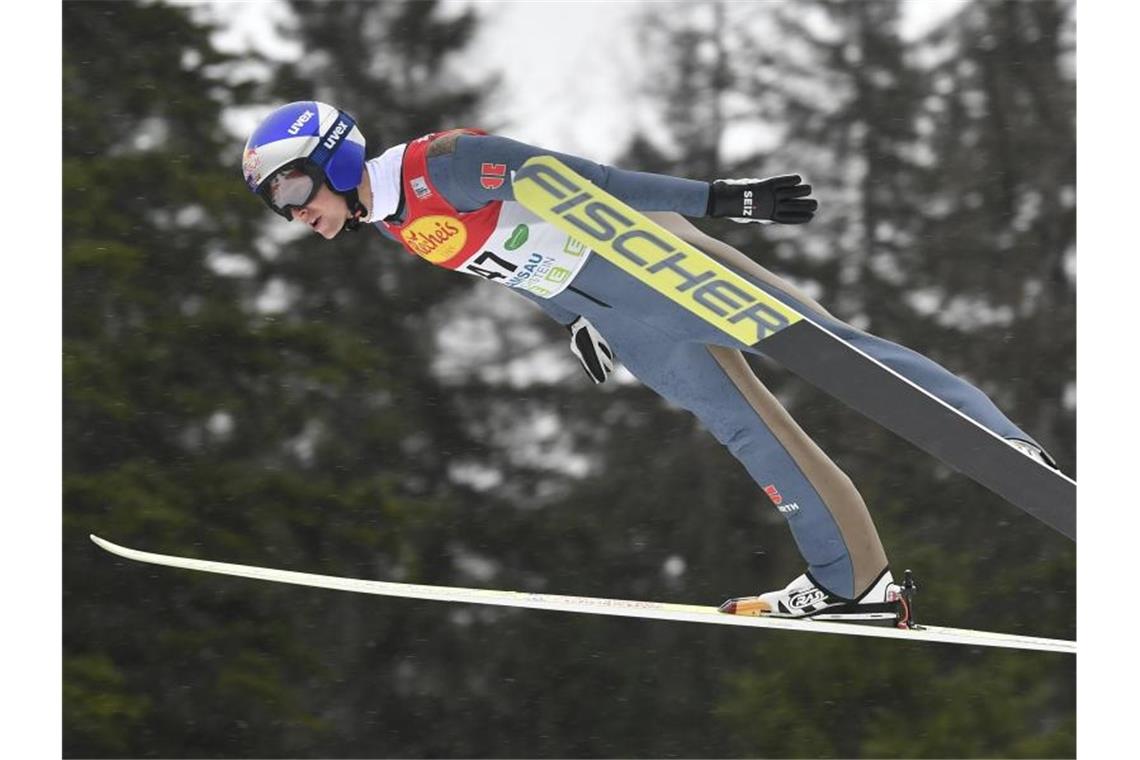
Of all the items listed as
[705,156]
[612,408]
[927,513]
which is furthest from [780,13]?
[927,513]

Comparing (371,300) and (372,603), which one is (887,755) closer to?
(372,603)

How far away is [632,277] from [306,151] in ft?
2.88

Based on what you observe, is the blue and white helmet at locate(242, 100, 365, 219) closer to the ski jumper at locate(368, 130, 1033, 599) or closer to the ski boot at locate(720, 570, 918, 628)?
the ski jumper at locate(368, 130, 1033, 599)

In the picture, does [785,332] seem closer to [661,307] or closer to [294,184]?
[661,307]

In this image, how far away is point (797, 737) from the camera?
768 cm

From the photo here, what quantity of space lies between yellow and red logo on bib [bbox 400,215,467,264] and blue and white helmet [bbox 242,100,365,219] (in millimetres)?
170

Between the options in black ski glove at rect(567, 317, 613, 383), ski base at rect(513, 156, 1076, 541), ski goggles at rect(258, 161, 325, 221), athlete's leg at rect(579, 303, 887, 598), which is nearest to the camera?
ski base at rect(513, 156, 1076, 541)

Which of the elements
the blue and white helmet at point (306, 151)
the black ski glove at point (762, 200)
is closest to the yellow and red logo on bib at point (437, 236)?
the blue and white helmet at point (306, 151)

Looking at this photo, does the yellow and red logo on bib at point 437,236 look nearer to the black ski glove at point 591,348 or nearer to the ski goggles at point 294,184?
the ski goggles at point 294,184

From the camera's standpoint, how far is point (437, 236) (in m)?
3.14

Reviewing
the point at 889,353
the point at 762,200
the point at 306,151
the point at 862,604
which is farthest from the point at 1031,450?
the point at 306,151

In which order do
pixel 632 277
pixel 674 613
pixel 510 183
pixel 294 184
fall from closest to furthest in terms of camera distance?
pixel 510 183 < pixel 294 184 < pixel 632 277 < pixel 674 613

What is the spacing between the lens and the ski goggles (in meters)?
3.10

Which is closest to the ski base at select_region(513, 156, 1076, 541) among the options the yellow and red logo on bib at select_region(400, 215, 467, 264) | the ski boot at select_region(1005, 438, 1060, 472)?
the ski boot at select_region(1005, 438, 1060, 472)
